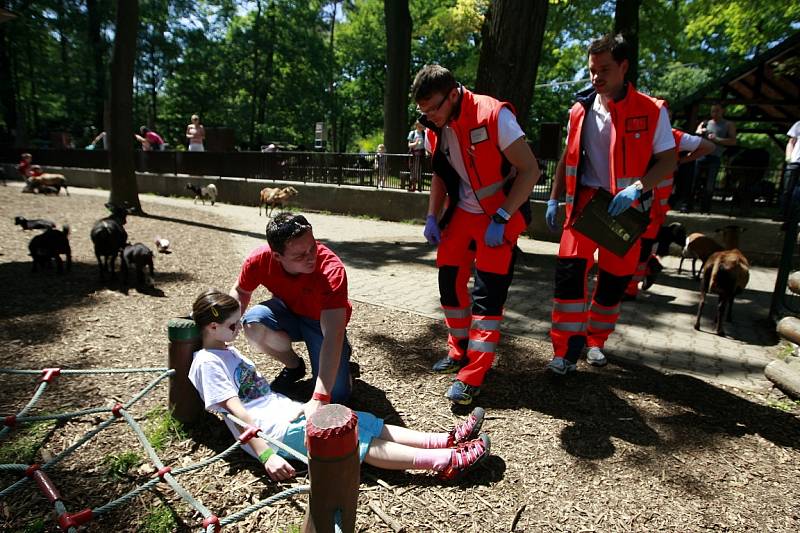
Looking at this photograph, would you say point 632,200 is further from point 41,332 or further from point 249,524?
point 41,332

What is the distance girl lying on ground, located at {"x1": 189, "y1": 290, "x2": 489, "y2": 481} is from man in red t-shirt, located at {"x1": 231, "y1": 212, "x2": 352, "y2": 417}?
204 mm

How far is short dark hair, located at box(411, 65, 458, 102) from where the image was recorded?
2742mm

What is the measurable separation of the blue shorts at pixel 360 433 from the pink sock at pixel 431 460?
224 mm

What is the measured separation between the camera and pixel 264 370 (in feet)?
11.7

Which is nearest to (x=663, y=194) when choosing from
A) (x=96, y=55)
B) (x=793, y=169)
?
(x=793, y=169)

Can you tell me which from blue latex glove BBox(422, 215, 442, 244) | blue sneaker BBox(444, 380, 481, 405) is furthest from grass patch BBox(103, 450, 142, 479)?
blue latex glove BBox(422, 215, 442, 244)

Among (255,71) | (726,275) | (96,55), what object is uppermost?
(255,71)

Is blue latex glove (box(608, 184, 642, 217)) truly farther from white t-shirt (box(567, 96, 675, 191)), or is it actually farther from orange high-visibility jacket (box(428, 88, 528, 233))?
orange high-visibility jacket (box(428, 88, 528, 233))

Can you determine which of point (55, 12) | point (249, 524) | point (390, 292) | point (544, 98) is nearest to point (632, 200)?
point (249, 524)

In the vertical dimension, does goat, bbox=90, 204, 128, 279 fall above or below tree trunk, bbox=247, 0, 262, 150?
below

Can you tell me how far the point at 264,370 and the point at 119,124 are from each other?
8927 mm

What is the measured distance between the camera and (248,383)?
2574 millimetres

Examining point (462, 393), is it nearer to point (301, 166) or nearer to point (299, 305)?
point (299, 305)

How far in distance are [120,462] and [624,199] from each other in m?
3.12
